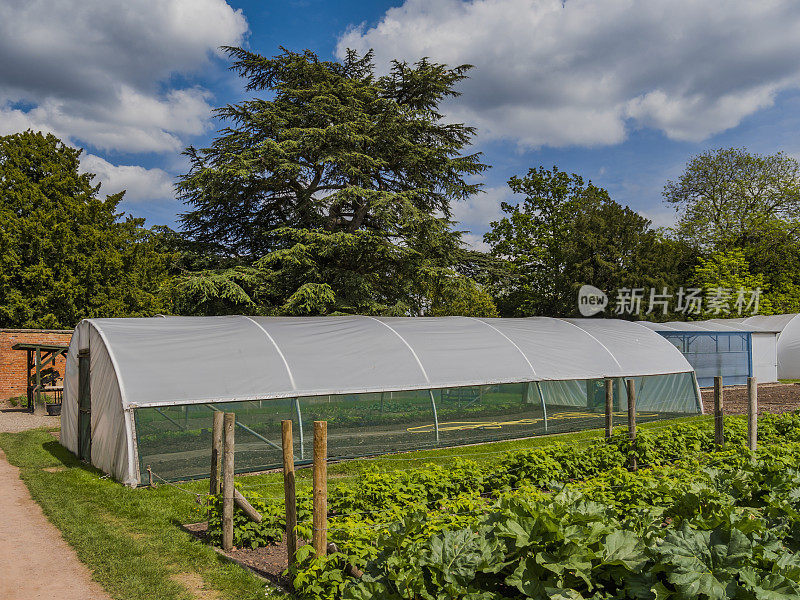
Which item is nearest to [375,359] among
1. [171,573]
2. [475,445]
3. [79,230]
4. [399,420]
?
[399,420]

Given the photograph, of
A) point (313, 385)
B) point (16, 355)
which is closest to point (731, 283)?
point (313, 385)

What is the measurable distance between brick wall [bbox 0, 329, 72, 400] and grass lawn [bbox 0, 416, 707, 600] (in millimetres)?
11702

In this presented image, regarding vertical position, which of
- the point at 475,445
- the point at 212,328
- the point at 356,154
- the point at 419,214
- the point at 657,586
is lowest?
the point at 475,445

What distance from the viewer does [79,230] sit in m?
28.3

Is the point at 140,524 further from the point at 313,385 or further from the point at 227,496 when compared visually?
the point at 313,385

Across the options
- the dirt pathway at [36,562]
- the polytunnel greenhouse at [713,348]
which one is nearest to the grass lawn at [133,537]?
the dirt pathway at [36,562]

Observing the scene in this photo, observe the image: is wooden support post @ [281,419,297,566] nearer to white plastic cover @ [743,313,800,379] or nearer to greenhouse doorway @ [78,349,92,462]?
greenhouse doorway @ [78,349,92,462]

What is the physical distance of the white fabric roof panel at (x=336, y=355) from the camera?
36.6 ft

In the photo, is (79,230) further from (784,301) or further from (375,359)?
(784,301)

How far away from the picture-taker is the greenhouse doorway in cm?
1204

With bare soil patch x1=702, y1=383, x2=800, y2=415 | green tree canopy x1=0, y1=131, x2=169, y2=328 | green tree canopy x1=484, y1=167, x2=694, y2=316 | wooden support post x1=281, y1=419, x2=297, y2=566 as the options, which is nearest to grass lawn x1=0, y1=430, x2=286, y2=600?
wooden support post x1=281, y1=419, x2=297, y2=566

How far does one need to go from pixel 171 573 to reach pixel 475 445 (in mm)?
8431

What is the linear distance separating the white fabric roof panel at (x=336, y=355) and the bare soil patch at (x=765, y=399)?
114 inches

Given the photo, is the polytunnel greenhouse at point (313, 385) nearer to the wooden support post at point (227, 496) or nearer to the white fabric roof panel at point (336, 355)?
the white fabric roof panel at point (336, 355)
